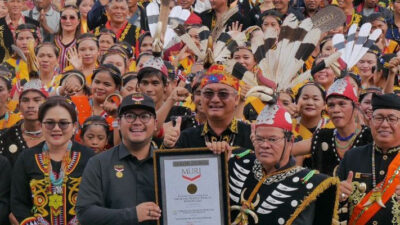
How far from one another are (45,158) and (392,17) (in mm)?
9051

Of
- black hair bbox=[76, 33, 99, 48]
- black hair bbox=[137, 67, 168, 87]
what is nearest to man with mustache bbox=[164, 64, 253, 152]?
black hair bbox=[137, 67, 168, 87]

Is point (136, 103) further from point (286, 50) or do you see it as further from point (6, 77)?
point (6, 77)

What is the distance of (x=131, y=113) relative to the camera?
7.78m

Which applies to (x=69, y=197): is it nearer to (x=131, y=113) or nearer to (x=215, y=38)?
(x=131, y=113)

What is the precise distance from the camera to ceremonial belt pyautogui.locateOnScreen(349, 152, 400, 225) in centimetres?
777

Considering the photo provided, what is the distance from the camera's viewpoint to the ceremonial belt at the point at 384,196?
777 cm

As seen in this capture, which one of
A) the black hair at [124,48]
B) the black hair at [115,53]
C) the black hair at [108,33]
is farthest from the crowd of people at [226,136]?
the black hair at [108,33]

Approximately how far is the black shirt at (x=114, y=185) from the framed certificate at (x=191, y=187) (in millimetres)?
252

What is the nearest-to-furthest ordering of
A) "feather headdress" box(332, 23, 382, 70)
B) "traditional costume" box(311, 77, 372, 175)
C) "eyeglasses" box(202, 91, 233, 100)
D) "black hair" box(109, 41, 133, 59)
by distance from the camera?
"eyeglasses" box(202, 91, 233, 100) < "traditional costume" box(311, 77, 372, 175) < "feather headdress" box(332, 23, 382, 70) < "black hair" box(109, 41, 133, 59)

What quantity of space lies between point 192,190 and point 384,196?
1.41m

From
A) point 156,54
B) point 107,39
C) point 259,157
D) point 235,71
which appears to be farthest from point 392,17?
point 259,157

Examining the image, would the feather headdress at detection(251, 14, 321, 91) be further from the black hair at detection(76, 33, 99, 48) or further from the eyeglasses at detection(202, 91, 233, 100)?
the black hair at detection(76, 33, 99, 48)

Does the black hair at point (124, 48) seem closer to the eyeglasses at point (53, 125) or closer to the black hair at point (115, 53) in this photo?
the black hair at point (115, 53)

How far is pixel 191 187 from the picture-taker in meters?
7.41
